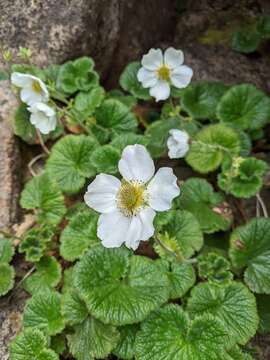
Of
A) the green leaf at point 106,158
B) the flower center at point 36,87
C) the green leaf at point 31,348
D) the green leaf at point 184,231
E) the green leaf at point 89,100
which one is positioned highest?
the flower center at point 36,87

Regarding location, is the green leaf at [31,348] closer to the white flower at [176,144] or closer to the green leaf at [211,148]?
the white flower at [176,144]

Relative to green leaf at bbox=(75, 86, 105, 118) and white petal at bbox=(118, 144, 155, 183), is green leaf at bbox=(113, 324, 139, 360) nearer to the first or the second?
white petal at bbox=(118, 144, 155, 183)

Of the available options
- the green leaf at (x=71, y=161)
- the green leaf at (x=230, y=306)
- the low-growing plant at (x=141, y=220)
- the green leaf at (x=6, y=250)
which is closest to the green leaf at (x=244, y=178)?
the low-growing plant at (x=141, y=220)

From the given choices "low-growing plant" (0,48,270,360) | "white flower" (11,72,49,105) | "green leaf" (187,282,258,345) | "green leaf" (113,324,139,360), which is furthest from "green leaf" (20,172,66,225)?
"green leaf" (187,282,258,345)

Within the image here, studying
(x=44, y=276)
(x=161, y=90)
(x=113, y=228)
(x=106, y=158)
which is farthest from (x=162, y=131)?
(x=113, y=228)

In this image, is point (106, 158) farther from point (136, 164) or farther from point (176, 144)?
point (136, 164)

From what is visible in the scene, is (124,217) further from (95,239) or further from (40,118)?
(40,118)
